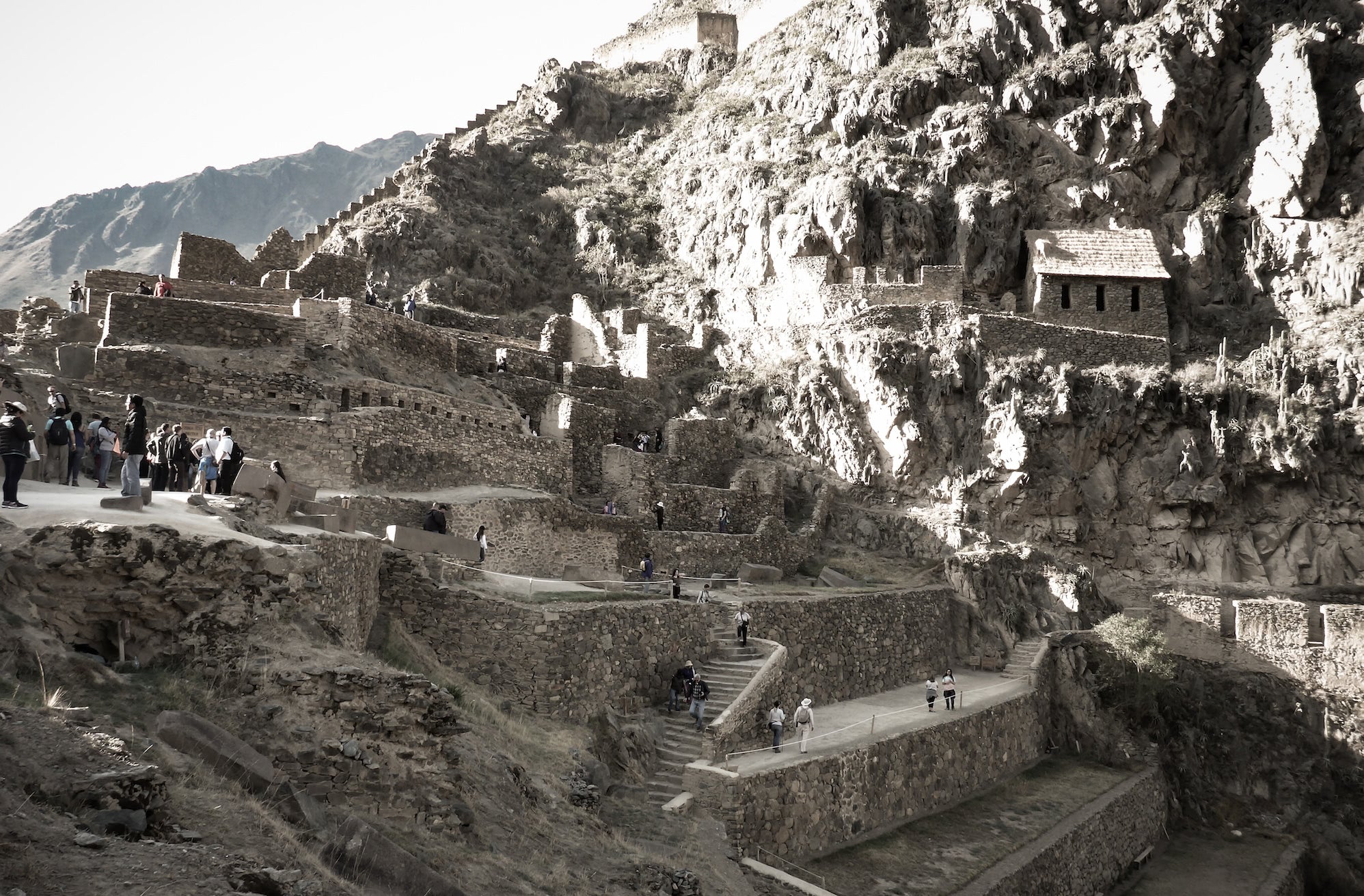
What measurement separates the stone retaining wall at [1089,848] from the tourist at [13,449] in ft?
50.6

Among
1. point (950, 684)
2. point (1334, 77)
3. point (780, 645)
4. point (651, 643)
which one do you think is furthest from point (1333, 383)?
point (651, 643)

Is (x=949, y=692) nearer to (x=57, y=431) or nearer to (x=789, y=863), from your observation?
(x=789, y=863)

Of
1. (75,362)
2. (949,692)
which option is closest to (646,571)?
(949,692)

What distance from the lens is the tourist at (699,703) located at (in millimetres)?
18984

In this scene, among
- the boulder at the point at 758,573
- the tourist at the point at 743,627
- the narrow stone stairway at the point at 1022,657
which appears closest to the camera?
the tourist at the point at 743,627

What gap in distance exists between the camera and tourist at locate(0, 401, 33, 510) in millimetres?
11523

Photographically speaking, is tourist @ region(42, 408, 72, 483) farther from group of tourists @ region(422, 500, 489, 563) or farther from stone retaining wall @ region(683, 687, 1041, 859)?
stone retaining wall @ region(683, 687, 1041, 859)

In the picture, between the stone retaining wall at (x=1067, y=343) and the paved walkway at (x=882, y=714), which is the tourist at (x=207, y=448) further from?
the stone retaining wall at (x=1067, y=343)

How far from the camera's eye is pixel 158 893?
5.95m

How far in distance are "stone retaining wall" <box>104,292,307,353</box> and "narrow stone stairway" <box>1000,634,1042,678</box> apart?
20.5m

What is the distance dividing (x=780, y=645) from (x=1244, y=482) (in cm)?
1976

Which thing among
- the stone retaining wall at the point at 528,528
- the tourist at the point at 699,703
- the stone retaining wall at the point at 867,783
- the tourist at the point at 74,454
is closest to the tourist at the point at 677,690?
the tourist at the point at 699,703

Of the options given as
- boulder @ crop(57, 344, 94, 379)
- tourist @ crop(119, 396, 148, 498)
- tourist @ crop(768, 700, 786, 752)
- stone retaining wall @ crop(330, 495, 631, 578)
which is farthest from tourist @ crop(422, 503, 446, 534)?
boulder @ crop(57, 344, 94, 379)

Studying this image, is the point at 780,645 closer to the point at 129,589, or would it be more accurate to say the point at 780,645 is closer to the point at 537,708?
the point at 537,708
